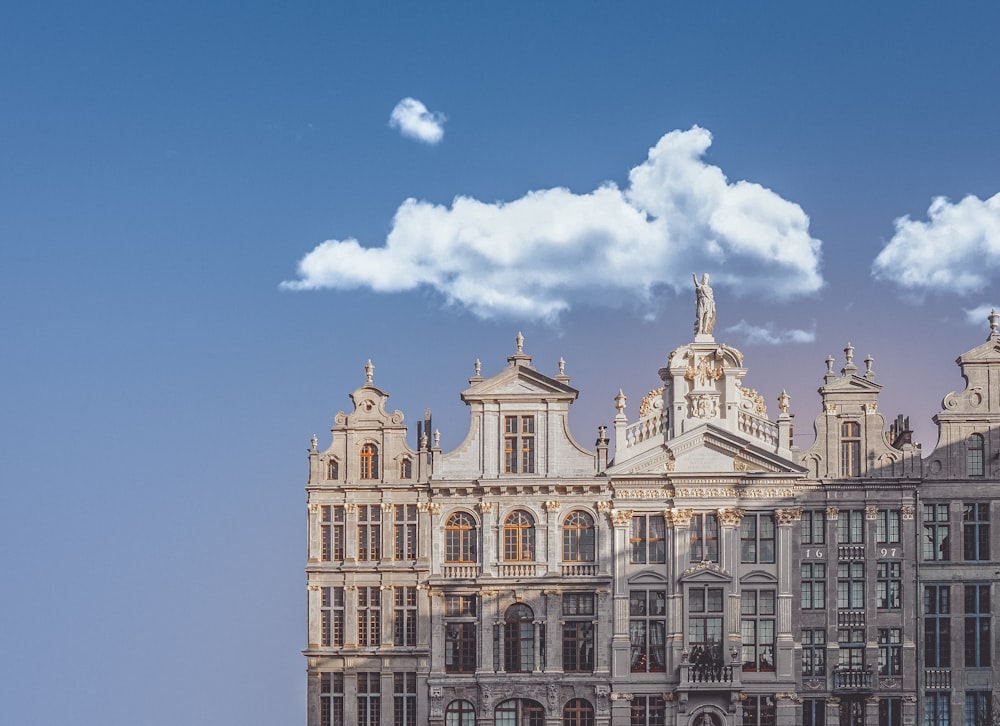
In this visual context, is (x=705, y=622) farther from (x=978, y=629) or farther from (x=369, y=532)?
(x=369, y=532)

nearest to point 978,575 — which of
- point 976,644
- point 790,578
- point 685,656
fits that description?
point 976,644

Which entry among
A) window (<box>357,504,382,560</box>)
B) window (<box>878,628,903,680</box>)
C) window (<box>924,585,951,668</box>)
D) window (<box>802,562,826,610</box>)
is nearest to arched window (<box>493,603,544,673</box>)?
window (<box>357,504,382,560</box>)

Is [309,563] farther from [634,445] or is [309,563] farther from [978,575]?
[978,575]

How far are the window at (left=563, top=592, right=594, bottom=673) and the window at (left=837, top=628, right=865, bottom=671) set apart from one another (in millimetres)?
10299

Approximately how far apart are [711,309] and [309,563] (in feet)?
66.8

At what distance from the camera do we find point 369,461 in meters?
72.3

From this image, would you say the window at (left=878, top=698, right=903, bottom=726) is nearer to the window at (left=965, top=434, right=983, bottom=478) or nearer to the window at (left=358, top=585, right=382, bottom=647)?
the window at (left=965, top=434, right=983, bottom=478)

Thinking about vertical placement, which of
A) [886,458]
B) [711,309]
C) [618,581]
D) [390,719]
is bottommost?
[390,719]

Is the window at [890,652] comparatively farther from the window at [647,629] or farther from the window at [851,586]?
A: the window at [647,629]

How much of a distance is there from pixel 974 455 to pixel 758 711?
14153 millimetres

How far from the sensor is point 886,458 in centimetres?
7125

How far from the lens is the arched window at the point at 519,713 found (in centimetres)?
7081

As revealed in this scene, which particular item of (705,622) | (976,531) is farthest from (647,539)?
(976,531)

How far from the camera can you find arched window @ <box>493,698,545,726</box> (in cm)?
7081
